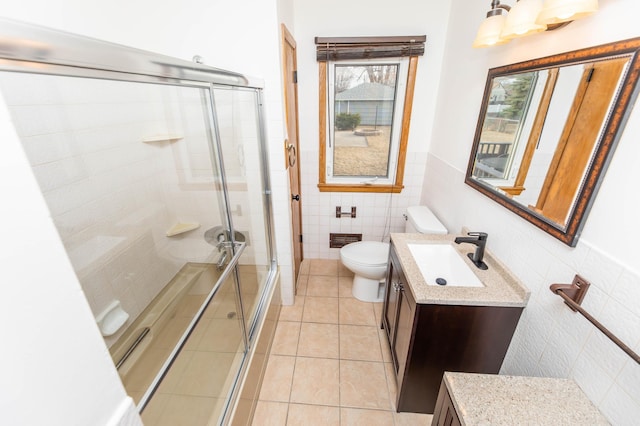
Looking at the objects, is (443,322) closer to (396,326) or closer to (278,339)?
(396,326)

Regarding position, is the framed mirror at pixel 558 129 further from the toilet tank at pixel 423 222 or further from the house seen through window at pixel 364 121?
the house seen through window at pixel 364 121

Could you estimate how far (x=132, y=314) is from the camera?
63.3 inches

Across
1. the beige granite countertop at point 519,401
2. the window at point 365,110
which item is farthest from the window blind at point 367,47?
the beige granite countertop at point 519,401

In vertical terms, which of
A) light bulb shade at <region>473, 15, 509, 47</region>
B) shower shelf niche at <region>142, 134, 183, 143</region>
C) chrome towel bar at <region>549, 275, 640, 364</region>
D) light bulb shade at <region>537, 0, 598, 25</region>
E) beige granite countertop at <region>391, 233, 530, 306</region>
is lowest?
beige granite countertop at <region>391, 233, 530, 306</region>

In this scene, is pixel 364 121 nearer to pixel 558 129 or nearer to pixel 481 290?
pixel 558 129

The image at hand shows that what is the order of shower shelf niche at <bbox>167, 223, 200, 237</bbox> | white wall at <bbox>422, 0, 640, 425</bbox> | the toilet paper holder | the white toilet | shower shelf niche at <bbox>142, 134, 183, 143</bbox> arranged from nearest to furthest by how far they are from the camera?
1. white wall at <bbox>422, 0, 640, 425</bbox>
2. shower shelf niche at <bbox>142, 134, 183, 143</bbox>
3. shower shelf niche at <bbox>167, 223, 200, 237</bbox>
4. the white toilet
5. the toilet paper holder

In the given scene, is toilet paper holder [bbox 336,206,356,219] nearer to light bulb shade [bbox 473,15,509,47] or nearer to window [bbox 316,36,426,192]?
window [bbox 316,36,426,192]

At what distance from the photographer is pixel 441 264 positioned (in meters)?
1.62

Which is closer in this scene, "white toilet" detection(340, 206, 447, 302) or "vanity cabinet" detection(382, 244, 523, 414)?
"vanity cabinet" detection(382, 244, 523, 414)

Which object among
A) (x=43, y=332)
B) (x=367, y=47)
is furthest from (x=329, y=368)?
(x=367, y=47)

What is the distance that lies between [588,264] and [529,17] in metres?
0.94

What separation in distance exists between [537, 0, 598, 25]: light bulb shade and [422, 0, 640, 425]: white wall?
63 millimetres

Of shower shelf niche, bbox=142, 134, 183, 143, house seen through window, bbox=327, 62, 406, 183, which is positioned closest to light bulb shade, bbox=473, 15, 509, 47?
house seen through window, bbox=327, 62, 406, 183

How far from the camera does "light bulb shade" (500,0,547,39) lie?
3.43ft
